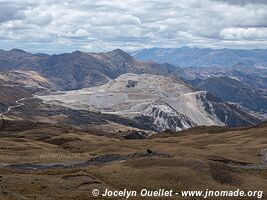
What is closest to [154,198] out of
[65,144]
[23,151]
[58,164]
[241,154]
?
[58,164]

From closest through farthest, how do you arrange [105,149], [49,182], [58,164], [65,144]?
[49,182] → [58,164] → [105,149] → [65,144]

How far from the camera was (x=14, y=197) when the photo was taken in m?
52.2

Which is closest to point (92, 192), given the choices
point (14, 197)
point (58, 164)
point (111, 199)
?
point (111, 199)

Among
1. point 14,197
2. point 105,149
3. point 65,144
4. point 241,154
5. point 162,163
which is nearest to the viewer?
point 14,197

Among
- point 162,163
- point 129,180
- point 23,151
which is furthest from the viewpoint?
point 23,151

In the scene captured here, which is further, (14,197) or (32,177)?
(32,177)

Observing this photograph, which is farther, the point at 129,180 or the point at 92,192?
the point at 129,180

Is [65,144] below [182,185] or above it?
below

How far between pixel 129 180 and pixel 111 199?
12401 mm

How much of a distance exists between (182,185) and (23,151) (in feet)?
272

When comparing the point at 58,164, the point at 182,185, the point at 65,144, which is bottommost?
the point at 65,144

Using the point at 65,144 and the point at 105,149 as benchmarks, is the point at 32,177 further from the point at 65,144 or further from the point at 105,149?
the point at 65,144

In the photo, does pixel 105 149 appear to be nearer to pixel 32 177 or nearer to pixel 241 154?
pixel 241 154

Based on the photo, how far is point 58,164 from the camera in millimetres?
108812
